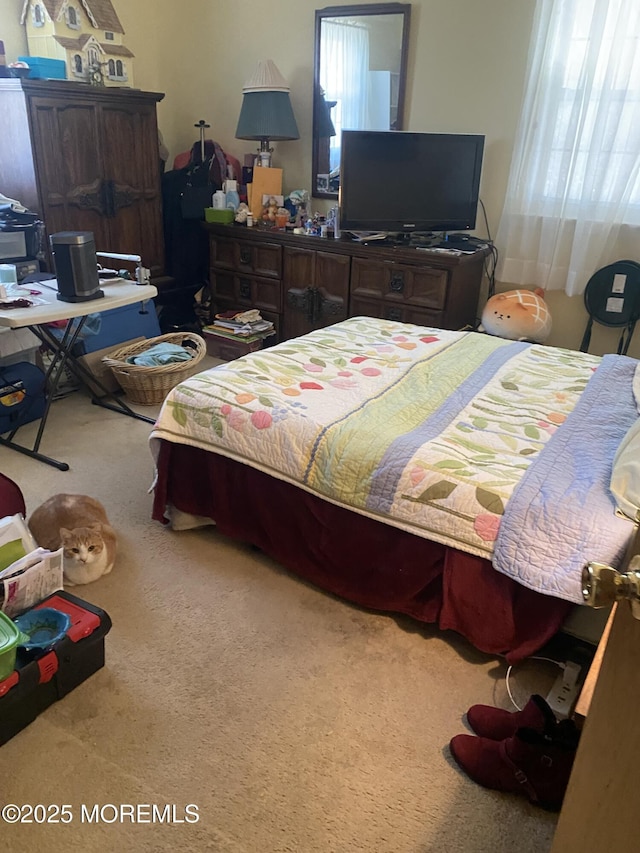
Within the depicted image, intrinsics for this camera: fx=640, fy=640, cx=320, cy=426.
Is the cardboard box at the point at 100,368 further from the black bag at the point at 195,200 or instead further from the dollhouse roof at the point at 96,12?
the dollhouse roof at the point at 96,12

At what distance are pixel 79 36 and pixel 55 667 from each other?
11.4ft

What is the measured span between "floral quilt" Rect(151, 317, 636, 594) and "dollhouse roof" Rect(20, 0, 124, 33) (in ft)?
7.84

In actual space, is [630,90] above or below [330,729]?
above

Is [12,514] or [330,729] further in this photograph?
[12,514]

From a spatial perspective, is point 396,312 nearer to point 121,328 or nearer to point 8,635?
point 121,328

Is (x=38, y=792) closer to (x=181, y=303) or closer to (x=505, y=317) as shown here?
(x=505, y=317)

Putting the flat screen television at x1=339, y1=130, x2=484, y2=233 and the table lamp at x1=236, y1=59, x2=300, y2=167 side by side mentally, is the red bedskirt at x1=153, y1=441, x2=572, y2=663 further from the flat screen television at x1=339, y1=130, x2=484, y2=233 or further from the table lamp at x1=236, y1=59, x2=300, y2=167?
the table lamp at x1=236, y1=59, x2=300, y2=167

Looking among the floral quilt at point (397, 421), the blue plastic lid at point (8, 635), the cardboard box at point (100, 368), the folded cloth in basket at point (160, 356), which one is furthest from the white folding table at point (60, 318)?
the blue plastic lid at point (8, 635)

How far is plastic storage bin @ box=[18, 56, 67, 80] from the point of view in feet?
11.0

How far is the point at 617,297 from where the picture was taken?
10.9ft

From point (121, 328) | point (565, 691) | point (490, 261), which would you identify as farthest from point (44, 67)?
point (565, 691)

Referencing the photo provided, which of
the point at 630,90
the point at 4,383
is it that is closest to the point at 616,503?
the point at 630,90

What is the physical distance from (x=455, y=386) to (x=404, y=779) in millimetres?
1293

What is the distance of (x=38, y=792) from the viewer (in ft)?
4.65
